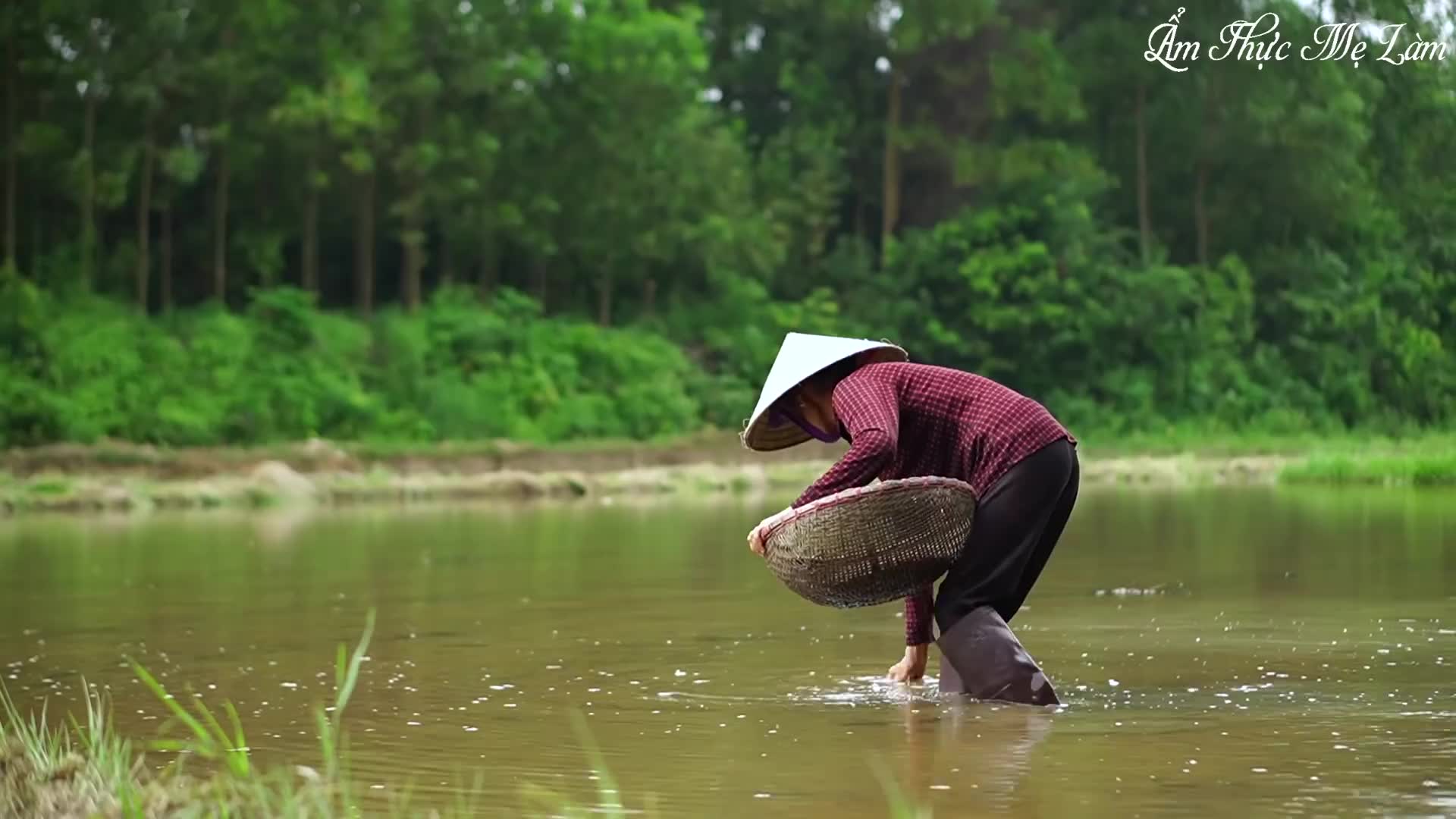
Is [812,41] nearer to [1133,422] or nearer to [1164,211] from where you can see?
[1164,211]

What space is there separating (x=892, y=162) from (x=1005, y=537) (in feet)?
118

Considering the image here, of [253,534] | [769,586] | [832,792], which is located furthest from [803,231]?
[832,792]

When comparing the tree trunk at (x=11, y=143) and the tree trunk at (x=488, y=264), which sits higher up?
the tree trunk at (x=11, y=143)

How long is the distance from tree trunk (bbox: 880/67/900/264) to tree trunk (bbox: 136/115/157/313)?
13556mm

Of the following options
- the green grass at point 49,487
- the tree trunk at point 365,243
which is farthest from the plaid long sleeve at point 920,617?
the tree trunk at point 365,243

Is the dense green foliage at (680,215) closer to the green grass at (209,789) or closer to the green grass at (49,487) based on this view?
the green grass at (49,487)

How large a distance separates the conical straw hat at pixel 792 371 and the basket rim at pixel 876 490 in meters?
0.25

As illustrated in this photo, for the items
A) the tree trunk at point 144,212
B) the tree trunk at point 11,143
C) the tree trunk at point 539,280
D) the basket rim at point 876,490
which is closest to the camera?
the basket rim at point 876,490

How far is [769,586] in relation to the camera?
14617 mm

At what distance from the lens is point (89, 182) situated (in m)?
34.3

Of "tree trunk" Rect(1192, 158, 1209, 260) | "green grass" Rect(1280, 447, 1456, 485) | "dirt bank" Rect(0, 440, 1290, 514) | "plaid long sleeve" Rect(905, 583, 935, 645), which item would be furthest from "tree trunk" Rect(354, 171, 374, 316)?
"plaid long sleeve" Rect(905, 583, 935, 645)

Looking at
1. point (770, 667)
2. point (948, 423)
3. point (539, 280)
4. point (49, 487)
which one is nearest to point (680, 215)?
point (539, 280)

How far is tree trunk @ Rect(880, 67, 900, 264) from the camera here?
43.4 metres

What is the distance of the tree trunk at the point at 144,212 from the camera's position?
116ft
